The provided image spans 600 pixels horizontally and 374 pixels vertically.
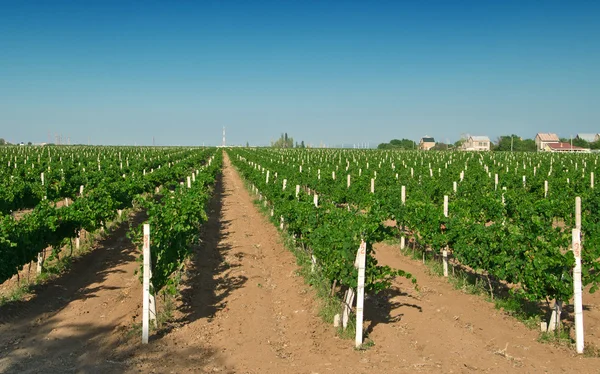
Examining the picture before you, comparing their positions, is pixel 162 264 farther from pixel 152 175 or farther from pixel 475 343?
pixel 152 175

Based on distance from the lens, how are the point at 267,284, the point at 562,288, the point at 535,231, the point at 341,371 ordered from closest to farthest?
the point at 341,371, the point at 562,288, the point at 535,231, the point at 267,284

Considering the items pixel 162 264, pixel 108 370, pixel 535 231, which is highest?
pixel 535 231

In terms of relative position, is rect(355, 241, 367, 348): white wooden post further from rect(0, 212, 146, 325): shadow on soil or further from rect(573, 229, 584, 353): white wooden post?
rect(0, 212, 146, 325): shadow on soil

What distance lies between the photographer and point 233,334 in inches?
285

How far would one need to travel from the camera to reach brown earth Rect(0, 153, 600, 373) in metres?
6.15

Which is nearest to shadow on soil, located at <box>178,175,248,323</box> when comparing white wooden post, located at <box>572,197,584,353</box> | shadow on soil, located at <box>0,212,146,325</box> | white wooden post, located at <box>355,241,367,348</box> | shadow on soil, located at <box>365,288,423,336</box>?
shadow on soil, located at <box>0,212,146,325</box>

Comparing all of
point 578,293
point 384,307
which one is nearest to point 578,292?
point 578,293

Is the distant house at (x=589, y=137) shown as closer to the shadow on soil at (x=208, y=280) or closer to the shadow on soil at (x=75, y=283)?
the shadow on soil at (x=208, y=280)

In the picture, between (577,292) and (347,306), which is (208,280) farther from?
(577,292)

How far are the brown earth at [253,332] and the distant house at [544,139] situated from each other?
386ft

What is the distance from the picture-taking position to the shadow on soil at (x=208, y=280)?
8.33 metres

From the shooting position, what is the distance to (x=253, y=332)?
287 inches

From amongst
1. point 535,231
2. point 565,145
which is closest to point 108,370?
point 535,231

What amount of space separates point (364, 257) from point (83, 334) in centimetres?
428
